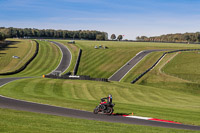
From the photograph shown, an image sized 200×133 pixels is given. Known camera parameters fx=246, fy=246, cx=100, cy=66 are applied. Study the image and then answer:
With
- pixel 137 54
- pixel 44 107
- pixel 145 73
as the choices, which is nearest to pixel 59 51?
pixel 137 54

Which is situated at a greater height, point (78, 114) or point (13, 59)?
point (78, 114)

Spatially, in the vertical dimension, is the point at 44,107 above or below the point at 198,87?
above

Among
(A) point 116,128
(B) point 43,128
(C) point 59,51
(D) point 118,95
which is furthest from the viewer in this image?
(C) point 59,51

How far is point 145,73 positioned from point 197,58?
26442 millimetres

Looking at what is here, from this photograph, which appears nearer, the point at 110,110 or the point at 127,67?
the point at 110,110

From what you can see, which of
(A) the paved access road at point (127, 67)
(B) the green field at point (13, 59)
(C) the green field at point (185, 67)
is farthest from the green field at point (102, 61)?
(B) the green field at point (13, 59)

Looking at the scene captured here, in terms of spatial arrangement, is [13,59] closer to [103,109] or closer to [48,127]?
[103,109]

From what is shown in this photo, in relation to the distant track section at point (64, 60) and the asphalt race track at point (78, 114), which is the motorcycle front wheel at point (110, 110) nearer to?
the asphalt race track at point (78, 114)

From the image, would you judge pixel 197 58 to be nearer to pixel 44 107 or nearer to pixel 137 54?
pixel 137 54

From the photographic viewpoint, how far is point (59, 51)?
123 metres

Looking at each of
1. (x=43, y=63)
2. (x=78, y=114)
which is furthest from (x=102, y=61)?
(x=78, y=114)

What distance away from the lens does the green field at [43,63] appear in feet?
292

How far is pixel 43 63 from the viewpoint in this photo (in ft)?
337

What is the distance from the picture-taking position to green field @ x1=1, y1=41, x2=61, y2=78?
292 ft
